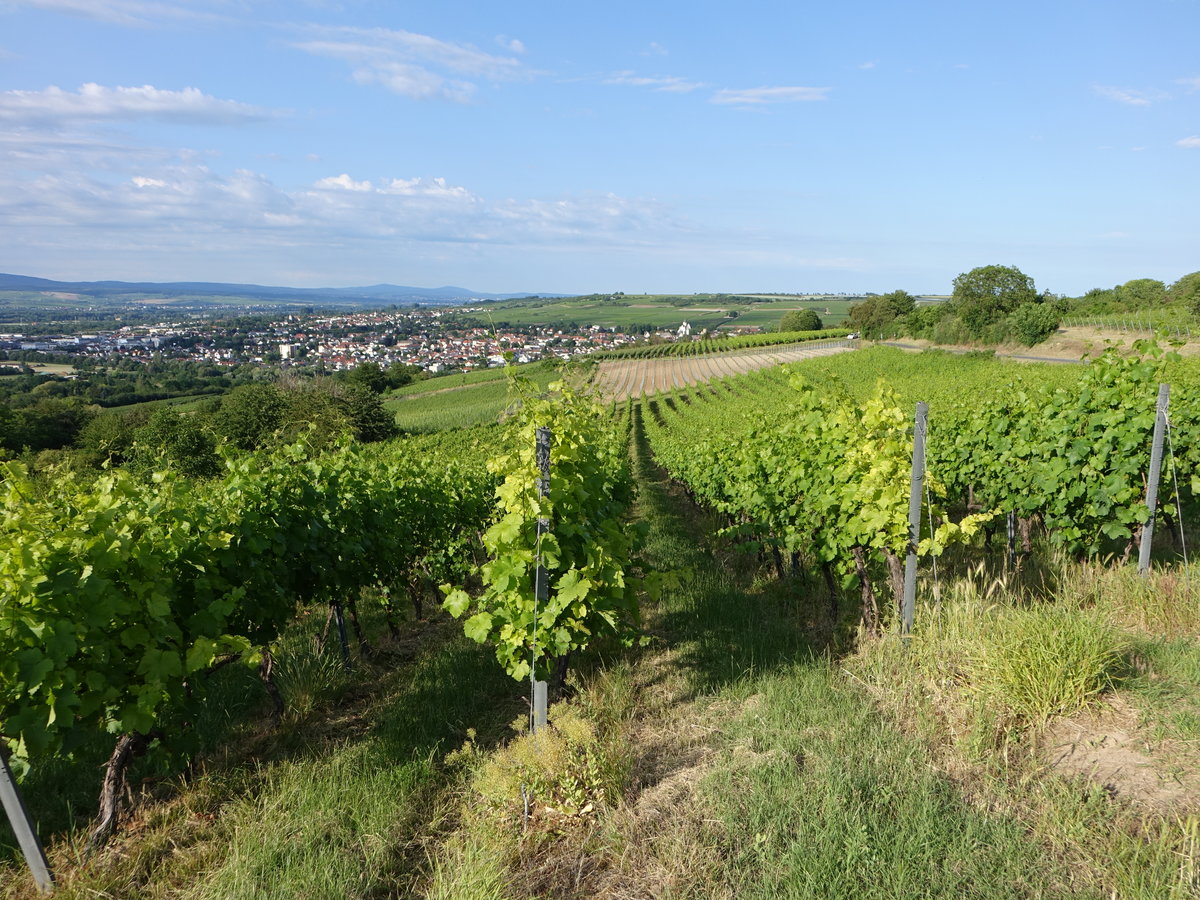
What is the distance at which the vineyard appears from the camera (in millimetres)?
2941

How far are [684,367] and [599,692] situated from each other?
214 feet

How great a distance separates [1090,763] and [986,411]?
17.8 feet

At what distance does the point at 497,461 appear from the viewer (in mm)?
4000

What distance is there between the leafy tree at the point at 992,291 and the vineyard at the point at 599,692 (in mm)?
67403

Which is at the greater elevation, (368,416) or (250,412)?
(368,416)

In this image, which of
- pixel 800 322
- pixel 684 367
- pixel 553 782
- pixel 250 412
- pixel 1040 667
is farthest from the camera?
pixel 800 322

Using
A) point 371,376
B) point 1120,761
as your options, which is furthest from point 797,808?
point 371,376

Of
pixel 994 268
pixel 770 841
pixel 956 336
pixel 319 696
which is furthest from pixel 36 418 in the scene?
pixel 994 268

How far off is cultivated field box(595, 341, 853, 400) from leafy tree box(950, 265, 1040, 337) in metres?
12.6

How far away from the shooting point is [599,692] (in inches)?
184

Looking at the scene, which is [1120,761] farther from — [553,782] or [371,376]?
[371,376]

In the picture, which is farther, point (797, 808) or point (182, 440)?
point (182, 440)

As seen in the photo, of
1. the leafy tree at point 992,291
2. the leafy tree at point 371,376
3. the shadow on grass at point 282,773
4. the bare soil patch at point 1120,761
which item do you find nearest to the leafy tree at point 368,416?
the leafy tree at point 371,376

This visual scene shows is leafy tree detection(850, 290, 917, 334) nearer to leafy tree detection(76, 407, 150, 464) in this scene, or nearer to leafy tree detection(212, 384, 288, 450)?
leafy tree detection(212, 384, 288, 450)
